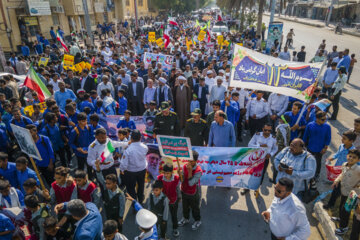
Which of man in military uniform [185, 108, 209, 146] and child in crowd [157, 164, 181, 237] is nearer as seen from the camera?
child in crowd [157, 164, 181, 237]

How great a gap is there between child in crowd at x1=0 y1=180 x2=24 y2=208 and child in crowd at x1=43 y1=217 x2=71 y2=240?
92cm

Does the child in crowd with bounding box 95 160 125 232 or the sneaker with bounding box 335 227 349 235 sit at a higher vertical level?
the child in crowd with bounding box 95 160 125 232

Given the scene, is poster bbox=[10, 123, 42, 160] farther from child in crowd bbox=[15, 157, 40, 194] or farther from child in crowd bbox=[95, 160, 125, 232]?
child in crowd bbox=[95, 160, 125, 232]

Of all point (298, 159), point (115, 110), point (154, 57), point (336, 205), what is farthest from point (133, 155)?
point (154, 57)

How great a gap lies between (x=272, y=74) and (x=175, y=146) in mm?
2868

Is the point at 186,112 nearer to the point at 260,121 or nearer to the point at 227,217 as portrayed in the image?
the point at 260,121

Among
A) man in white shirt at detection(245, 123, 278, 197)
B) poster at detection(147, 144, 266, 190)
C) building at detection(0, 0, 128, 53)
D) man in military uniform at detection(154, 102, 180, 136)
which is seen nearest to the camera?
poster at detection(147, 144, 266, 190)

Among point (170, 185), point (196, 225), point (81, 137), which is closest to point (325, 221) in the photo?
point (196, 225)

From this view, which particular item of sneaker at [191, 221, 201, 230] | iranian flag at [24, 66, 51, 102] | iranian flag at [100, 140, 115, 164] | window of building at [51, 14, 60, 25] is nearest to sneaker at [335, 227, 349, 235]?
sneaker at [191, 221, 201, 230]

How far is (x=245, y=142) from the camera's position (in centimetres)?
766

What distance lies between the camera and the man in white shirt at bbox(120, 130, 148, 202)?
4371mm

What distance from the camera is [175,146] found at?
420 centimetres

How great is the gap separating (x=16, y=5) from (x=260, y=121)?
23657 millimetres

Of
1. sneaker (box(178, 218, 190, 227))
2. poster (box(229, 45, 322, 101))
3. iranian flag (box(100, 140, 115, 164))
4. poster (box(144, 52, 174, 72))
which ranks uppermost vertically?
poster (box(229, 45, 322, 101))
